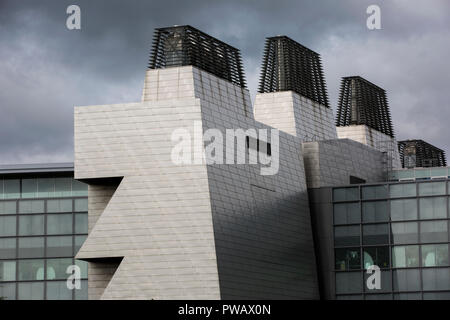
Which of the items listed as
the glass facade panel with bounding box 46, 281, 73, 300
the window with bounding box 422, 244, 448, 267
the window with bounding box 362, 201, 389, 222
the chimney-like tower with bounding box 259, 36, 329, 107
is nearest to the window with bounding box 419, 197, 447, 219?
the window with bounding box 422, 244, 448, 267

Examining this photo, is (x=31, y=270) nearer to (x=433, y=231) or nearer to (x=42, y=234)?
(x=42, y=234)

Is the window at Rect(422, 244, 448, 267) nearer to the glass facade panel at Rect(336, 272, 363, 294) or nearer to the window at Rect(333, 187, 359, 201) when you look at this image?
the glass facade panel at Rect(336, 272, 363, 294)

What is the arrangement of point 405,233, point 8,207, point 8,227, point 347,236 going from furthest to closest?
point 8,207 → point 8,227 → point 347,236 → point 405,233

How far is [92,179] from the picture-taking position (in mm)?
77625

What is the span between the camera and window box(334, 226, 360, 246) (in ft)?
290

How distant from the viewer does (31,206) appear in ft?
302

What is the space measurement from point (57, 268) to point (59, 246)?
200cm

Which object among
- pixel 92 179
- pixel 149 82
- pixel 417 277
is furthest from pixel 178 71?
pixel 417 277

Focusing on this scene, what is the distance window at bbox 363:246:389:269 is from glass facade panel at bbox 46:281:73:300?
26243 millimetres

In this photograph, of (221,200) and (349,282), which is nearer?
(221,200)

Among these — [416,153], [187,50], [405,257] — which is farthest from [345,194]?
[416,153]

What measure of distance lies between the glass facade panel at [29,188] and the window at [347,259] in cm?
2818

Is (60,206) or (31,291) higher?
(60,206)
